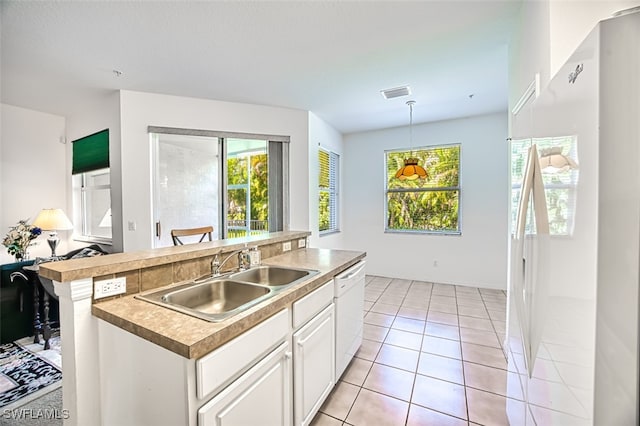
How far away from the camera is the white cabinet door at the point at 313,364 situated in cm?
143

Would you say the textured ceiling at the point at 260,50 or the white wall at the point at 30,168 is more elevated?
the textured ceiling at the point at 260,50

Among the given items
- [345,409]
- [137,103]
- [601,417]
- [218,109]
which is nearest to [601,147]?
[601,417]

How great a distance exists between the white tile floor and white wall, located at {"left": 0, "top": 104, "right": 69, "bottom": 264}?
4.75 meters

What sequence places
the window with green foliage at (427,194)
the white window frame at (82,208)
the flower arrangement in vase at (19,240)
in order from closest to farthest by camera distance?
1. the flower arrangement in vase at (19,240)
2. the white window frame at (82,208)
3. the window with green foliage at (427,194)

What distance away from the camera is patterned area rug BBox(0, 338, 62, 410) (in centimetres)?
194

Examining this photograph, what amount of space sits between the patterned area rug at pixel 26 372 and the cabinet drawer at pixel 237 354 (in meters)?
2.05

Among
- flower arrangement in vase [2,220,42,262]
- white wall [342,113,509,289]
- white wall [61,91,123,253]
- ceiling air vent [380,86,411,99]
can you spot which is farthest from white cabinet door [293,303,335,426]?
flower arrangement in vase [2,220,42,262]

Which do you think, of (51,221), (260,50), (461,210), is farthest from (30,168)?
(461,210)

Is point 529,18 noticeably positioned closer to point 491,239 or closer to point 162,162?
point 491,239

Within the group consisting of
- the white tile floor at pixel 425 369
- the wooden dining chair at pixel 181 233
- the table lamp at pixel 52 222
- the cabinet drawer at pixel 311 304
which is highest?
the table lamp at pixel 52 222

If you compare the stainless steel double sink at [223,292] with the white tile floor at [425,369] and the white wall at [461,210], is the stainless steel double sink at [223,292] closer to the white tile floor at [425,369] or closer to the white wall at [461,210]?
the white tile floor at [425,369]

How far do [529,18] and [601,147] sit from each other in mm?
1774

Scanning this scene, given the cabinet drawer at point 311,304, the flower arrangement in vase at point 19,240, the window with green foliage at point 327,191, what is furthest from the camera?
the window with green foliage at point 327,191

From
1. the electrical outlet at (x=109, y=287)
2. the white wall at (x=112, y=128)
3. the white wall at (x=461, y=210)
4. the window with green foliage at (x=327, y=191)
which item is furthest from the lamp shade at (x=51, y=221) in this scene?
the white wall at (x=461, y=210)
